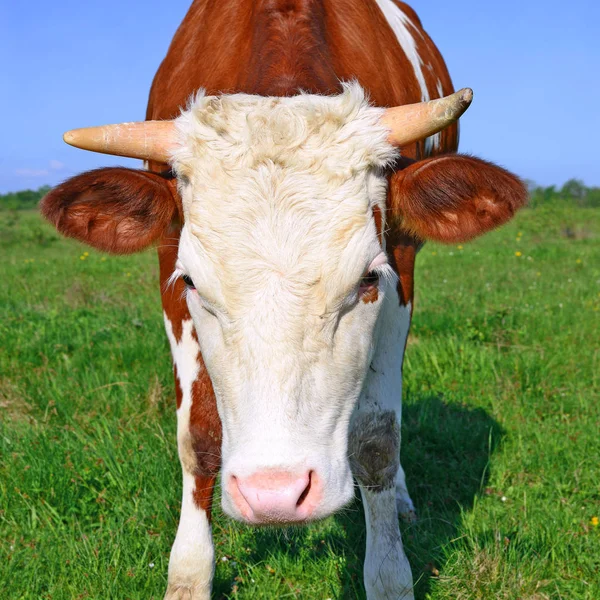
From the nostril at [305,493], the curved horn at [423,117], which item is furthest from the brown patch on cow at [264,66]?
the nostril at [305,493]

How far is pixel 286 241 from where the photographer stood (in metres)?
2.24

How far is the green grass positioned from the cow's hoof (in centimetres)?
8

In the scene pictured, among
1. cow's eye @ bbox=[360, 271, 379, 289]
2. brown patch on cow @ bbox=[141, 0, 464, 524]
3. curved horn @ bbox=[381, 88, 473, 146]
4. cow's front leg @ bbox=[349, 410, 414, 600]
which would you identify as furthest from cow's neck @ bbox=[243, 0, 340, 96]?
cow's front leg @ bbox=[349, 410, 414, 600]

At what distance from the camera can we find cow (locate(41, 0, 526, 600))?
2172 millimetres

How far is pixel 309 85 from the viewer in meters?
2.76

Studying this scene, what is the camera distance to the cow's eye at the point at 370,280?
2374 mm

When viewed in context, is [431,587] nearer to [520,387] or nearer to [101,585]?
[101,585]

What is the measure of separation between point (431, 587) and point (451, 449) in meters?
1.31

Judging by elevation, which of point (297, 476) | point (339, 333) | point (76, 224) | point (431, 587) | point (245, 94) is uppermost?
point (245, 94)

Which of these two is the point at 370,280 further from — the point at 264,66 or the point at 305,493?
the point at 264,66

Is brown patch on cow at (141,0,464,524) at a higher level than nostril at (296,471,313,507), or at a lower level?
higher

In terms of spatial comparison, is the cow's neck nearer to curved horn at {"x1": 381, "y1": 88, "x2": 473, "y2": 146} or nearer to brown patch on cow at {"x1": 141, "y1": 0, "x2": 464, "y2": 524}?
brown patch on cow at {"x1": 141, "y1": 0, "x2": 464, "y2": 524}

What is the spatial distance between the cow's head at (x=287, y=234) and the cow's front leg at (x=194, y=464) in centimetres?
57

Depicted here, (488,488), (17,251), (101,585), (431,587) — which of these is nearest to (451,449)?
(488,488)
